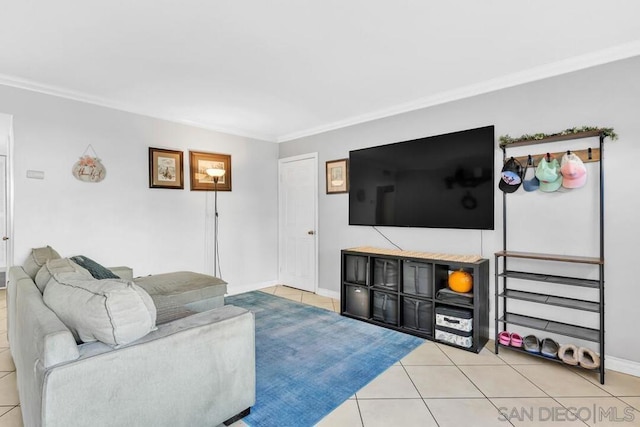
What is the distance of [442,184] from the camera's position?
10.8ft

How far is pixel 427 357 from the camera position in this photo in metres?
2.70

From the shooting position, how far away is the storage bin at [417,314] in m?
3.08

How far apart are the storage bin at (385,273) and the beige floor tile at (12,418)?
2.86 m

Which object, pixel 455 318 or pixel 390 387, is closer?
pixel 390 387

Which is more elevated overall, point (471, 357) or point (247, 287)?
point (247, 287)

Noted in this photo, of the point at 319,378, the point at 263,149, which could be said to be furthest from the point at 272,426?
the point at 263,149

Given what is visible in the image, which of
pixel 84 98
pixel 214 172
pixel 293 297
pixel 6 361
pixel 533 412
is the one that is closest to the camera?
pixel 533 412

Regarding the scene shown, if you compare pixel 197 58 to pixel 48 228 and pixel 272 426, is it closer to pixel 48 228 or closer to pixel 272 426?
pixel 48 228

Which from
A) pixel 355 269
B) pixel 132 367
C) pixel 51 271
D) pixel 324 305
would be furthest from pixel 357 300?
pixel 51 271

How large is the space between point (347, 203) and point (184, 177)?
2087 millimetres

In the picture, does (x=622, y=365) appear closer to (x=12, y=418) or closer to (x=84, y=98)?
(x=12, y=418)

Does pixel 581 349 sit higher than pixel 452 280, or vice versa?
pixel 452 280

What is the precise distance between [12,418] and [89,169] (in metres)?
2.32

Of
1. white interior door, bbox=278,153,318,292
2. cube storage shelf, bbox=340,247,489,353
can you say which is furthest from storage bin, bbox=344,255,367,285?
white interior door, bbox=278,153,318,292
